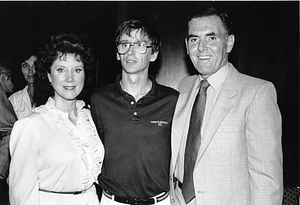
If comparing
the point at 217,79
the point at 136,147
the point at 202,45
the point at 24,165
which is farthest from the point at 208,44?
the point at 24,165

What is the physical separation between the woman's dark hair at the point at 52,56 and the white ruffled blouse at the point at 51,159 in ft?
0.40

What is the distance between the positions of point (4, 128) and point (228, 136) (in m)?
1.68

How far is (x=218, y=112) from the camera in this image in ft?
6.50

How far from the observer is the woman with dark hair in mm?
1917

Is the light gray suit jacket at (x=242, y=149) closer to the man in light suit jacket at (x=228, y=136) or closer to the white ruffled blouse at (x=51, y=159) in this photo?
the man in light suit jacket at (x=228, y=136)

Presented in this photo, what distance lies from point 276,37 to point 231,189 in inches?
109

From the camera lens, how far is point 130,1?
418 cm

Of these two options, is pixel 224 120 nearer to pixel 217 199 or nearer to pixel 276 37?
pixel 217 199

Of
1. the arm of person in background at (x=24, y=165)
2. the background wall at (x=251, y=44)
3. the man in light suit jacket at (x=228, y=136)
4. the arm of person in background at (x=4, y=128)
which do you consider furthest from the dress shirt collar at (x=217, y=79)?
the background wall at (x=251, y=44)

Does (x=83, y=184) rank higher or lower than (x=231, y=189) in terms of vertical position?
lower

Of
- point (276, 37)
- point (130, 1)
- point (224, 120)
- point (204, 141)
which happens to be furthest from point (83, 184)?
point (276, 37)

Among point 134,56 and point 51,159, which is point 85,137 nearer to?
point 51,159

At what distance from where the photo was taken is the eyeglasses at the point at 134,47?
2.46 m

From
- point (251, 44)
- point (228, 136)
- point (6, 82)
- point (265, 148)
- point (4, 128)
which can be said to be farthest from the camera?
point (6, 82)
